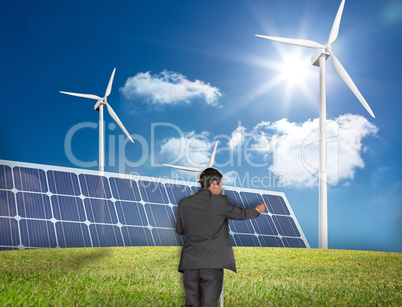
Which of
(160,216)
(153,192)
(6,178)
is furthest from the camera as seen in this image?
(153,192)

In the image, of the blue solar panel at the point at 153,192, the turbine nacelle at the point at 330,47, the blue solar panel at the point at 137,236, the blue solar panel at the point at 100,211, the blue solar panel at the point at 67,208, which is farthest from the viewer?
the turbine nacelle at the point at 330,47

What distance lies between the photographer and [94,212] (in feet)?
71.0

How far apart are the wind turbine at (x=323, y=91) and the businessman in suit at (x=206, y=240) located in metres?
17.3

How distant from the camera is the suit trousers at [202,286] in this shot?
6036mm

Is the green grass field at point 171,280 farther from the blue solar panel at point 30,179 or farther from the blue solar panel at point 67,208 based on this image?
the blue solar panel at point 30,179

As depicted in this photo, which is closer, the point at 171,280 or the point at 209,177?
the point at 209,177

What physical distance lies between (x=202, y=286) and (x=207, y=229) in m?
0.82

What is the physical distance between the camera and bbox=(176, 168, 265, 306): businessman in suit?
240 inches

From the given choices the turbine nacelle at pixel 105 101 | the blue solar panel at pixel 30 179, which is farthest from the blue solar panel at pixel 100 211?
the turbine nacelle at pixel 105 101

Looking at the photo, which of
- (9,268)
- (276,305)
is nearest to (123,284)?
(276,305)

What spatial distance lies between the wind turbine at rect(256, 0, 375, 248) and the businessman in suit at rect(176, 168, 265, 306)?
17.3m

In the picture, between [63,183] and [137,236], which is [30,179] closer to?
[63,183]

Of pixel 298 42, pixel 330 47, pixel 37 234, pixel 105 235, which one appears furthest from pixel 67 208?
pixel 330 47

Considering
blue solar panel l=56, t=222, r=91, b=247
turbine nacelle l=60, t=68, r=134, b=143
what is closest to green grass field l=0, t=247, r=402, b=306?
blue solar panel l=56, t=222, r=91, b=247
